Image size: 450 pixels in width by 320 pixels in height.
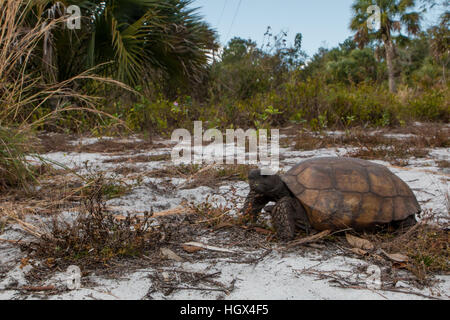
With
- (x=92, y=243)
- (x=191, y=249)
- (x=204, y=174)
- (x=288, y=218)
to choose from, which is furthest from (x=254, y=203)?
(x=204, y=174)

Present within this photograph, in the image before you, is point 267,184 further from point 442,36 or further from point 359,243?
point 442,36

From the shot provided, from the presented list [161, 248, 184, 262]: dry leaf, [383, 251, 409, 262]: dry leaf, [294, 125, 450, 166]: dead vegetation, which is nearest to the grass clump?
[161, 248, 184, 262]: dry leaf

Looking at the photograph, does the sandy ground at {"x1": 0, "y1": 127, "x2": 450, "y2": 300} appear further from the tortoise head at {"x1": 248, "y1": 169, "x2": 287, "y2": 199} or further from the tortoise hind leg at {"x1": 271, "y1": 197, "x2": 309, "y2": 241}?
the tortoise head at {"x1": 248, "y1": 169, "x2": 287, "y2": 199}

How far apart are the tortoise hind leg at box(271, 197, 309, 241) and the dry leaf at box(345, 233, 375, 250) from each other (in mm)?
266

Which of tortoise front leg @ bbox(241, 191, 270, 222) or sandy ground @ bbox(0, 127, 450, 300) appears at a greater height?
tortoise front leg @ bbox(241, 191, 270, 222)

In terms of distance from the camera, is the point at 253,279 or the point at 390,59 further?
the point at 390,59

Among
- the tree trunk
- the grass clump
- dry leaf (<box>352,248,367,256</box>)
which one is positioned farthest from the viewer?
the tree trunk

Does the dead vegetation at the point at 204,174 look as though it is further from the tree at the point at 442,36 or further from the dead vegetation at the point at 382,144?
the tree at the point at 442,36

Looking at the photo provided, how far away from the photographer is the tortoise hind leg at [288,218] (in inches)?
89.8

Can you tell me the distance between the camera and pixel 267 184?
95.5 inches

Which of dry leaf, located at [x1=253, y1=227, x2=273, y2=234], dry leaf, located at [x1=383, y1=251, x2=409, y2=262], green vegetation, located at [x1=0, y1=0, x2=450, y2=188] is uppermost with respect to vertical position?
green vegetation, located at [x1=0, y1=0, x2=450, y2=188]

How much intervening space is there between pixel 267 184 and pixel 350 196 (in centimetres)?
52

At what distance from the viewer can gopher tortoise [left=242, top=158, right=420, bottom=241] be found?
7.48 feet

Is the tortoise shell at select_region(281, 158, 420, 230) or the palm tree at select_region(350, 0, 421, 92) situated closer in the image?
the tortoise shell at select_region(281, 158, 420, 230)
